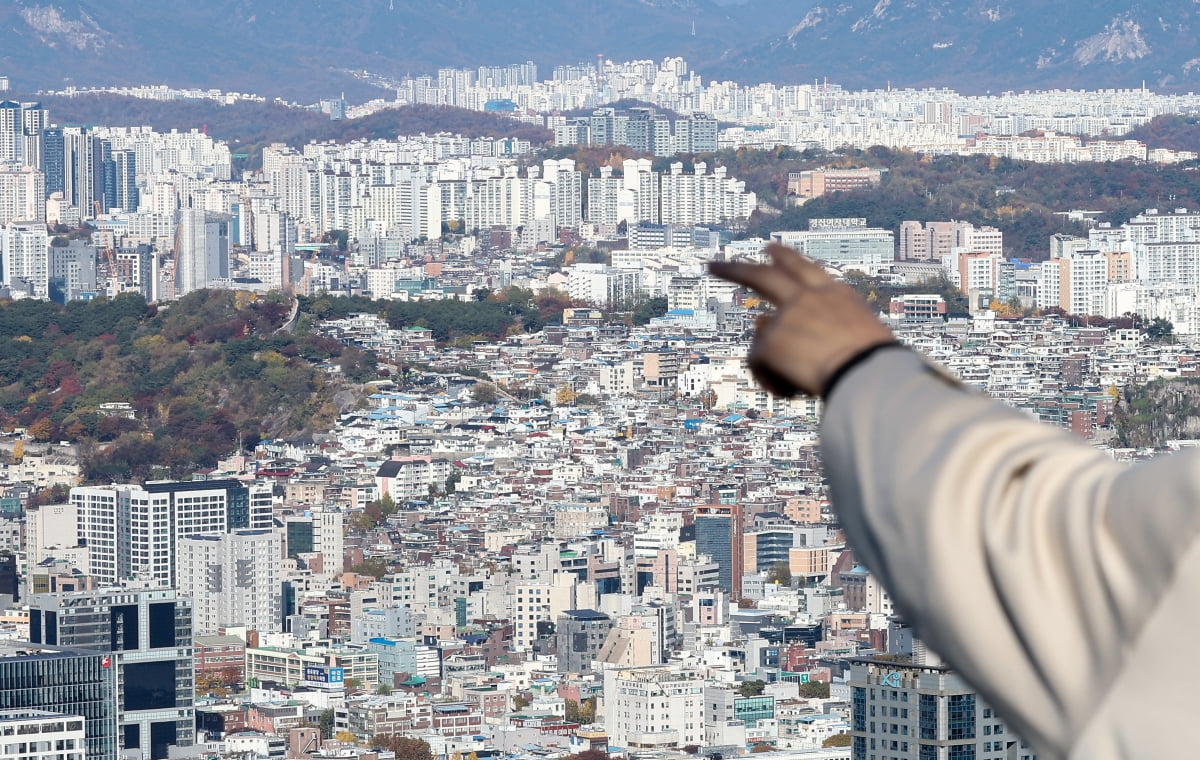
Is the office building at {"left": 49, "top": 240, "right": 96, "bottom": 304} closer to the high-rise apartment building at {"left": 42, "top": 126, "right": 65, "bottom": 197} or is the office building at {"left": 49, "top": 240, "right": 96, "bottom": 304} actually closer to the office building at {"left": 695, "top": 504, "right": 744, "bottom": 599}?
the high-rise apartment building at {"left": 42, "top": 126, "right": 65, "bottom": 197}

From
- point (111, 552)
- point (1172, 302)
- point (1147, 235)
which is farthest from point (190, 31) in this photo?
point (111, 552)

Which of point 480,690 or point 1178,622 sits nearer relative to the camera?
point 1178,622

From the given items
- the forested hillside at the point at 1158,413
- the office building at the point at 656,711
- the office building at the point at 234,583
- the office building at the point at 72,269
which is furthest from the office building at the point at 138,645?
the office building at the point at 72,269

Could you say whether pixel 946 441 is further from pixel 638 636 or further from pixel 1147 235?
pixel 1147 235

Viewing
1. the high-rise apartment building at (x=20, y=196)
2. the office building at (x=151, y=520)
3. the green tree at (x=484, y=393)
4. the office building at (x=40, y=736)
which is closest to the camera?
the office building at (x=40, y=736)

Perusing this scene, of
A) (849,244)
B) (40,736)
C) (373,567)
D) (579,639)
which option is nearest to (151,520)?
(373,567)

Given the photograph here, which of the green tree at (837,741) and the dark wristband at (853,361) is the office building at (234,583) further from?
the dark wristband at (853,361)

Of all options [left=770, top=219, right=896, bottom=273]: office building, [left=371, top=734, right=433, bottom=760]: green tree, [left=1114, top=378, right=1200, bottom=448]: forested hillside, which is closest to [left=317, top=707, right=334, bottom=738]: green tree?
[left=371, top=734, right=433, bottom=760]: green tree
